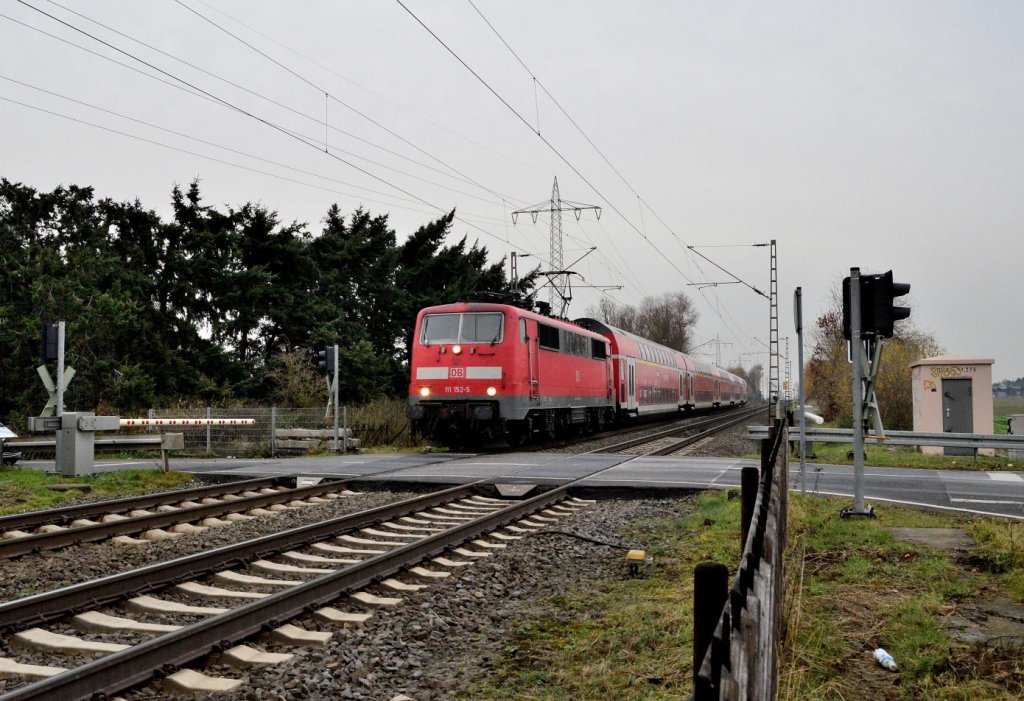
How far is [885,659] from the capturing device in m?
5.03

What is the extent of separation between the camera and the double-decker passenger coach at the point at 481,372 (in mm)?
21016

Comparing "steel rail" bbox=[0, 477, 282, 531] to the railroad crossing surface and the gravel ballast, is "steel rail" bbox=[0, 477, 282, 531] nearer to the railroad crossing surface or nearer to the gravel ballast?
the gravel ballast

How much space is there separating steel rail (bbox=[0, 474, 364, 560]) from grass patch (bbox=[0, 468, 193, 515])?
8.22ft

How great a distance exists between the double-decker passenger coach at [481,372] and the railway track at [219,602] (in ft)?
34.8

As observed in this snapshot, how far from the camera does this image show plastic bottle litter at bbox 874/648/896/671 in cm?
497

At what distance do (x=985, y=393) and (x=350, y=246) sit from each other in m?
29.1

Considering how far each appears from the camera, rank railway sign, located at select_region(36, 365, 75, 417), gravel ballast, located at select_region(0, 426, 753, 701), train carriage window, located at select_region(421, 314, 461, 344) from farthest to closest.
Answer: train carriage window, located at select_region(421, 314, 461, 344)
railway sign, located at select_region(36, 365, 75, 417)
gravel ballast, located at select_region(0, 426, 753, 701)

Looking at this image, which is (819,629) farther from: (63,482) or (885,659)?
(63,482)

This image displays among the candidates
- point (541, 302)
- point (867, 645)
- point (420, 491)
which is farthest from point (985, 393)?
point (867, 645)

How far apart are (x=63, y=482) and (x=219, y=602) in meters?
9.60

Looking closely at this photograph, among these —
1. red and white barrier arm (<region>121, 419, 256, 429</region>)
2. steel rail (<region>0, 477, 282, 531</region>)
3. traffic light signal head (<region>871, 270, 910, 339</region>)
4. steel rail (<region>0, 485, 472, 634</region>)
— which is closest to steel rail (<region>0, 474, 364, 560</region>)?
steel rail (<region>0, 477, 282, 531</region>)

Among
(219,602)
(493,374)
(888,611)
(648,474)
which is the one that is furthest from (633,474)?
(219,602)

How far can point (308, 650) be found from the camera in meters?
5.52

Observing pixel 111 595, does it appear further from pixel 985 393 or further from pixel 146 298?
pixel 146 298
